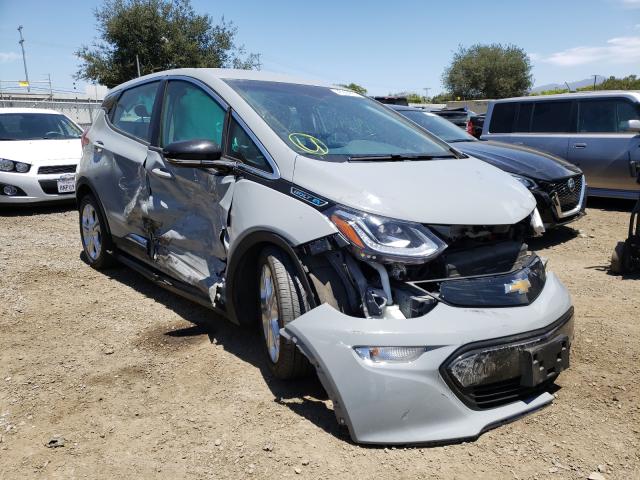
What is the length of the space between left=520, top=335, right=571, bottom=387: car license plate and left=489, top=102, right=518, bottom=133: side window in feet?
23.9

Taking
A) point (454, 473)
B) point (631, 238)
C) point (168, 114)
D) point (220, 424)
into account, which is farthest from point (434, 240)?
point (631, 238)

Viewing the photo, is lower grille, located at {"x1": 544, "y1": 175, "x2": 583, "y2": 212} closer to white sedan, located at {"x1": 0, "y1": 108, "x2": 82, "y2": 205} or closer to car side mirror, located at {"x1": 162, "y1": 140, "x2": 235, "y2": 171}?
car side mirror, located at {"x1": 162, "y1": 140, "x2": 235, "y2": 171}

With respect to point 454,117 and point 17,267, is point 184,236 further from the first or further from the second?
point 454,117

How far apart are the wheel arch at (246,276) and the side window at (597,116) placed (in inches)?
278

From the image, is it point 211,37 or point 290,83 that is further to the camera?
point 211,37

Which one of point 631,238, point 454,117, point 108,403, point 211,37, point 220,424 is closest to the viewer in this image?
point 220,424

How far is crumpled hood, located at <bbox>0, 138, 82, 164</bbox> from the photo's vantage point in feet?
25.7

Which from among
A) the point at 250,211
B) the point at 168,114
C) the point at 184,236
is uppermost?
the point at 168,114

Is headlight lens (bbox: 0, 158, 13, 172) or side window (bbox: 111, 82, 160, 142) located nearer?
side window (bbox: 111, 82, 160, 142)

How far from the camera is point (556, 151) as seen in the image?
8383 millimetres

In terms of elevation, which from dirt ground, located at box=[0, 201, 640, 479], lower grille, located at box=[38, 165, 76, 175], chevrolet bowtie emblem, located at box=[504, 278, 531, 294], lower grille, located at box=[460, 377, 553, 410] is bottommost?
dirt ground, located at box=[0, 201, 640, 479]

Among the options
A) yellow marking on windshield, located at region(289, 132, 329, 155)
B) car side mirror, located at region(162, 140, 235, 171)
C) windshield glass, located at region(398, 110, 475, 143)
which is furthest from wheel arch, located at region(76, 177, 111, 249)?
windshield glass, located at region(398, 110, 475, 143)

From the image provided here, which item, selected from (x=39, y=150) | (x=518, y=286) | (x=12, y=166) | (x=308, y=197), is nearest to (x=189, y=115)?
(x=308, y=197)

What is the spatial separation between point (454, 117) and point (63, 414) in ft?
54.9
